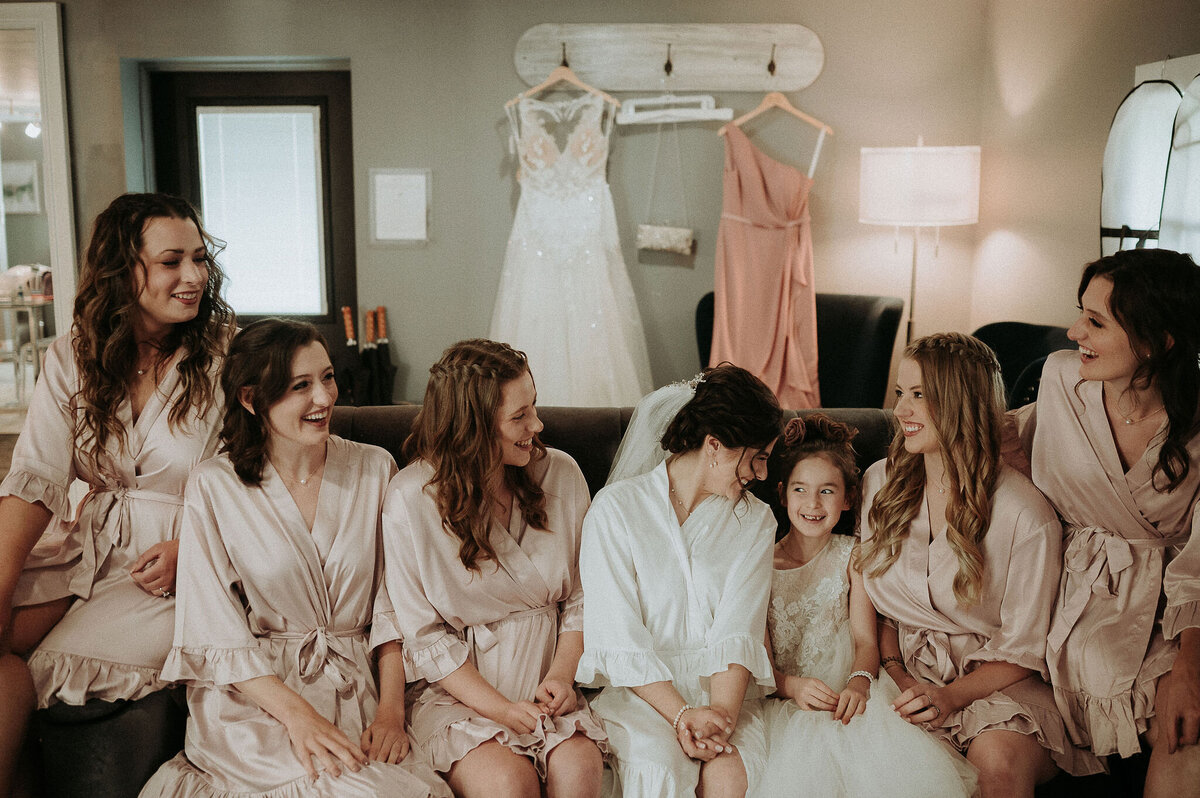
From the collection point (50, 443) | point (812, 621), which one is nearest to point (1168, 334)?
point (812, 621)

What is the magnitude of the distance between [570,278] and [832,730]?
8.59 ft

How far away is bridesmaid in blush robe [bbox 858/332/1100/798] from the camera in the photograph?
5.89ft

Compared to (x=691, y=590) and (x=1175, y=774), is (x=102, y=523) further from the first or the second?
(x=1175, y=774)

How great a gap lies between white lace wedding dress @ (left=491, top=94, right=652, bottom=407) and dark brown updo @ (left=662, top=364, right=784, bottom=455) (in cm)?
204

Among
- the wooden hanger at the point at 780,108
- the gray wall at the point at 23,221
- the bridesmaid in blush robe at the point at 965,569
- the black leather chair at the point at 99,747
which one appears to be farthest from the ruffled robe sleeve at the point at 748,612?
the gray wall at the point at 23,221

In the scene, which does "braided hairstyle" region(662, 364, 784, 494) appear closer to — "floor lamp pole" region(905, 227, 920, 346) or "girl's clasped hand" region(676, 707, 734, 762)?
"girl's clasped hand" region(676, 707, 734, 762)

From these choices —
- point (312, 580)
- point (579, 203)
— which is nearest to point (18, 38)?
point (579, 203)

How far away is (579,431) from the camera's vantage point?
2.29m

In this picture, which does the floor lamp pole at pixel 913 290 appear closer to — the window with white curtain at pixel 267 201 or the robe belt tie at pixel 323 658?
the window with white curtain at pixel 267 201

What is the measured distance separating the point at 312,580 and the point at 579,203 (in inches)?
102

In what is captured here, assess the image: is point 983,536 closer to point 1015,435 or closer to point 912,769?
point 1015,435

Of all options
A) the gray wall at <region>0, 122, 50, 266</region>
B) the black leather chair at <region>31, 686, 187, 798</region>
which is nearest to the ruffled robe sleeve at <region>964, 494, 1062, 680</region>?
the black leather chair at <region>31, 686, 187, 798</region>

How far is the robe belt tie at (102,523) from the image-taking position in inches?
75.7

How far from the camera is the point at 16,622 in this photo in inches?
73.4
